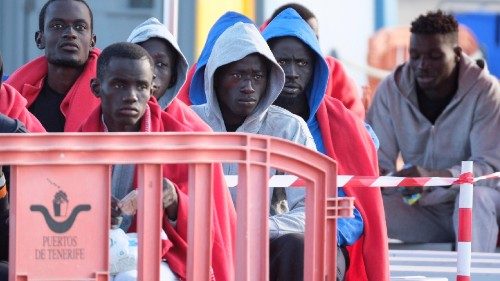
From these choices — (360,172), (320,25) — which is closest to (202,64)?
(360,172)

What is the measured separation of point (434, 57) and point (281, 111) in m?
2.22

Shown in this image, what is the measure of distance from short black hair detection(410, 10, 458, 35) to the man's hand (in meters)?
3.56

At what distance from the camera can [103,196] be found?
393 centimetres

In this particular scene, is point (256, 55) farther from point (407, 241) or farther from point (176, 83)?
point (407, 241)

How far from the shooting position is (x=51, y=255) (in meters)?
3.90

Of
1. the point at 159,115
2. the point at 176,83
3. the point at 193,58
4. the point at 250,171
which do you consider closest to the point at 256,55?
the point at 176,83

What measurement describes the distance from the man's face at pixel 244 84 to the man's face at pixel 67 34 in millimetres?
786

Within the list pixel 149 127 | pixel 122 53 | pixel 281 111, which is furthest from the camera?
pixel 281 111

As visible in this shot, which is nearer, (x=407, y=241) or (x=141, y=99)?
(x=141, y=99)

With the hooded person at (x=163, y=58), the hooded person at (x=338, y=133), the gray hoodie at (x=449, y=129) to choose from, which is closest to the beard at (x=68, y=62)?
the hooded person at (x=163, y=58)

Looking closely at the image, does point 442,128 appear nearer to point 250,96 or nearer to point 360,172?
point 360,172

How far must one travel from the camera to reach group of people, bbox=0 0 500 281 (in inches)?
193

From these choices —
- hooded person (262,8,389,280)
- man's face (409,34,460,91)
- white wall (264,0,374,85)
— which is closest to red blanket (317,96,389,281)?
hooded person (262,8,389,280)

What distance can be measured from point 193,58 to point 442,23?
3.07 meters
